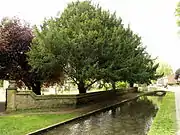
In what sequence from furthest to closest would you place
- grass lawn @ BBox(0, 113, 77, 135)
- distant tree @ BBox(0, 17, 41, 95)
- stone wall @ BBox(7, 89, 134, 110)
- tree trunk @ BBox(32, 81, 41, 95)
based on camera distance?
tree trunk @ BBox(32, 81, 41, 95) < distant tree @ BBox(0, 17, 41, 95) < stone wall @ BBox(7, 89, 134, 110) < grass lawn @ BBox(0, 113, 77, 135)

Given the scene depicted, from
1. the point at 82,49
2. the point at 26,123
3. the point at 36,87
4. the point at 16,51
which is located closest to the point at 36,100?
the point at 82,49

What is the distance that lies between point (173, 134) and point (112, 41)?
12.5 metres

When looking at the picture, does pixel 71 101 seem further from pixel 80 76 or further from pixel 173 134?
pixel 173 134

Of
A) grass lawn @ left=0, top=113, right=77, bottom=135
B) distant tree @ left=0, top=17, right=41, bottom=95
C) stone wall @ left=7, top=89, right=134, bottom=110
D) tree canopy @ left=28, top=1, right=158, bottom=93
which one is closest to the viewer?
grass lawn @ left=0, top=113, right=77, bottom=135

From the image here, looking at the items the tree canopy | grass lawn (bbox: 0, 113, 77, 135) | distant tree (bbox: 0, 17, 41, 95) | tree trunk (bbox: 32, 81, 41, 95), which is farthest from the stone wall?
tree trunk (bbox: 32, 81, 41, 95)

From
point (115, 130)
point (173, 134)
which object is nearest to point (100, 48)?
point (115, 130)

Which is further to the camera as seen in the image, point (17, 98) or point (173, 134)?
point (17, 98)

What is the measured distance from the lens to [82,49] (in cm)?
2081

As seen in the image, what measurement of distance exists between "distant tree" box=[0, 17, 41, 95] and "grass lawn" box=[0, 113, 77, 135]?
→ 743cm

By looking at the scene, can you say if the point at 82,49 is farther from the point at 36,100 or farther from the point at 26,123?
the point at 26,123

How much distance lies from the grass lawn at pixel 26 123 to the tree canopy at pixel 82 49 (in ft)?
16.1

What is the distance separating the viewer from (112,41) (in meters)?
22.1

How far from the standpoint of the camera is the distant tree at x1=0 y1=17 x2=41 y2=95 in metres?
22.3

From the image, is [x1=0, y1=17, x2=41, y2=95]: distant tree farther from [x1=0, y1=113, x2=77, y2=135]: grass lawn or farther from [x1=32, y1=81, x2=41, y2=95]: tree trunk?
[x1=0, y1=113, x2=77, y2=135]: grass lawn
